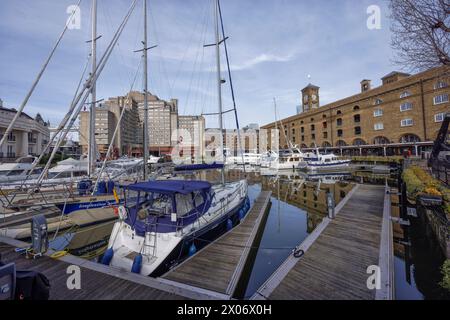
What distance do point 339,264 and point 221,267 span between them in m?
3.99

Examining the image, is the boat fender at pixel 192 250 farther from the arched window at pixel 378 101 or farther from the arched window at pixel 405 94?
the arched window at pixel 378 101

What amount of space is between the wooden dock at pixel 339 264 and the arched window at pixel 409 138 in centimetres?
3964

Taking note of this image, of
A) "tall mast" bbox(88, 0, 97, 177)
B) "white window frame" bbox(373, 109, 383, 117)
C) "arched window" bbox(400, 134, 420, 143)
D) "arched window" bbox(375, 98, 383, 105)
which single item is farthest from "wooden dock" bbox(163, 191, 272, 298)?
"arched window" bbox(375, 98, 383, 105)

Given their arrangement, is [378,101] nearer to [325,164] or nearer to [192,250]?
[325,164]

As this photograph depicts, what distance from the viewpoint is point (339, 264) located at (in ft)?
23.6

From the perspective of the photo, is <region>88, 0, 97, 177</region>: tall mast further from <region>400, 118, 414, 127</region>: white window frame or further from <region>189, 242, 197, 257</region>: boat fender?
<region>400, 118, 414, 127</region>: white window frame

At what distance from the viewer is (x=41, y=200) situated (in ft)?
44.0

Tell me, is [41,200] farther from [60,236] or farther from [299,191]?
[299,191]

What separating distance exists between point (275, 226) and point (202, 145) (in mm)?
69129

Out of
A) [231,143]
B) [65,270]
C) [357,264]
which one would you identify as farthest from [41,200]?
[231,143]

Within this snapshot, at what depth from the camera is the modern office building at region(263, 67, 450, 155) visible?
38.2 m

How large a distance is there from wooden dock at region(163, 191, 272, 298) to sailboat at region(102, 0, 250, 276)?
0.62 m

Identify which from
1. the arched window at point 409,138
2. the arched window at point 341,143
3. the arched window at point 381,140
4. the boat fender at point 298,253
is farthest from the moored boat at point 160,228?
the arched window at point 341,143

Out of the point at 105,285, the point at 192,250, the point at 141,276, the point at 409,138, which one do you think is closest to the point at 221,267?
the point at 192,250
